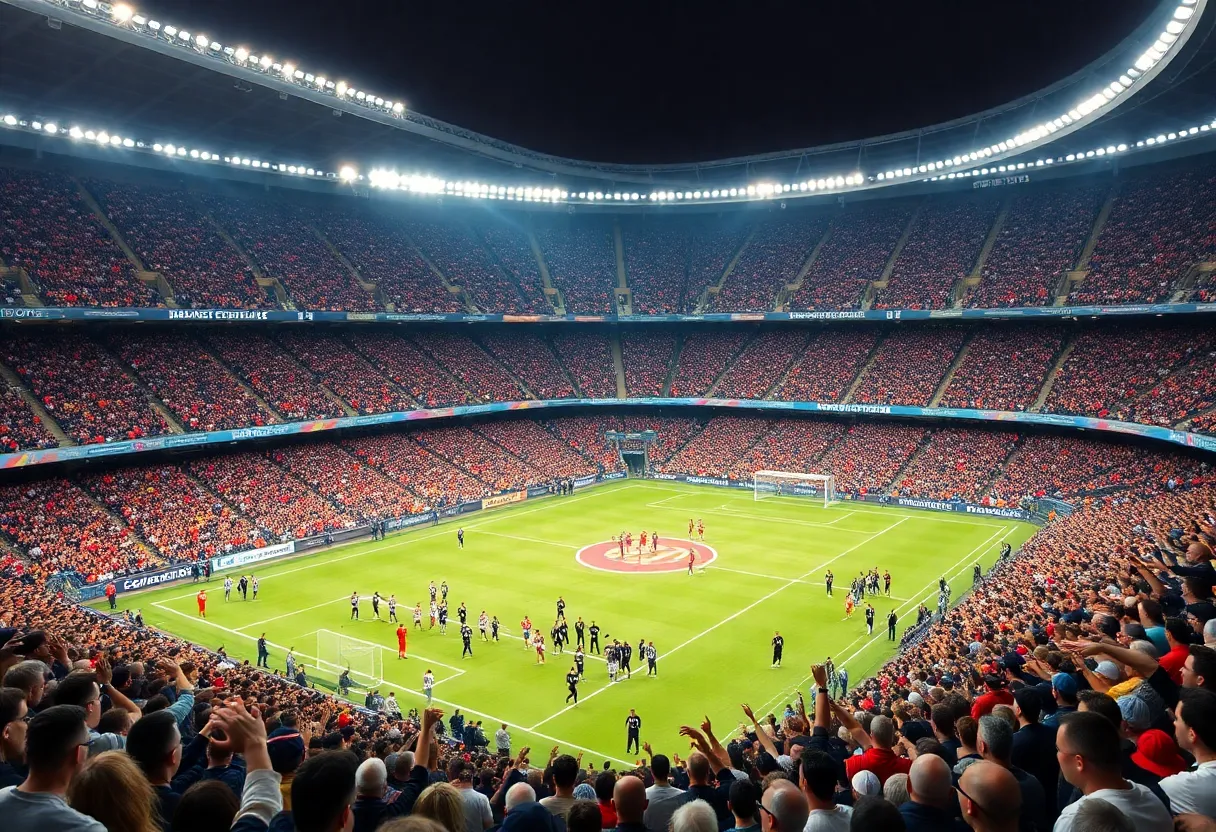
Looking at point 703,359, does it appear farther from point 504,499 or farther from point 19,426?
point 19,426

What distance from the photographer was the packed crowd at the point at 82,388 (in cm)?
4156

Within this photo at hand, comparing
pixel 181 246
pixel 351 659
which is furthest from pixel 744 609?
pixel 181 246

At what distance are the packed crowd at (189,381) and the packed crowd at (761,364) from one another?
A: 36504 millimetres

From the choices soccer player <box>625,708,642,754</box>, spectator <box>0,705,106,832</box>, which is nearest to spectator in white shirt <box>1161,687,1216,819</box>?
spectator <box>0,705,106,832</box>

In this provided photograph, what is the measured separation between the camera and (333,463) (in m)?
52.2

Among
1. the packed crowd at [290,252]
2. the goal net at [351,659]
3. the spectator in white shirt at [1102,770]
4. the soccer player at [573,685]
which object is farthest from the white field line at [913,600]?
the packed crowd at [290,252]

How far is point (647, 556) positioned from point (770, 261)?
3892cm

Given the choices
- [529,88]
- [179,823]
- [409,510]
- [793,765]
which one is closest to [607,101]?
[529,88]

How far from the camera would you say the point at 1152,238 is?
52562mm

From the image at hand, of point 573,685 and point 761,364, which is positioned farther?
point 761,364

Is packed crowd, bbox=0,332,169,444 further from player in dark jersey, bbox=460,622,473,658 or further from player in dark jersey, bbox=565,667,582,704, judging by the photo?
player in dark jersey, bbox=565,667,582,704

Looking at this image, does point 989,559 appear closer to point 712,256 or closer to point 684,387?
point 684,387

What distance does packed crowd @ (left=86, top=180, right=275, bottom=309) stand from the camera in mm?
49156

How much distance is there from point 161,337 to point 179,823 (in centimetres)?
5239
